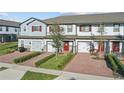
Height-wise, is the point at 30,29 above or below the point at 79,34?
above

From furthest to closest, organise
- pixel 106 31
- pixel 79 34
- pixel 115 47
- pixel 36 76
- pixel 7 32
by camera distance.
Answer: pixel 7 32 < pixel 79 34 < pixel 106 31 < pixel 115 47 < pixel 36 76

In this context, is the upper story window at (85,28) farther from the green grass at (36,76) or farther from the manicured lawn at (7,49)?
the green grass at (36,76)

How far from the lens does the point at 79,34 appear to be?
32438 millimetres

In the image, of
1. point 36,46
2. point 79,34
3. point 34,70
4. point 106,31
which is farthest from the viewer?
point 36,46

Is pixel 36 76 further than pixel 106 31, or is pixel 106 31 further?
pixel 106 31

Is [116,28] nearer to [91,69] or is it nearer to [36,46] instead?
[91,69]

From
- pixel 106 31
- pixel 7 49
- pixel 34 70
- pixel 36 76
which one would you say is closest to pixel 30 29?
pixel 7 49

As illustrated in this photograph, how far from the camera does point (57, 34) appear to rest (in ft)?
86.6

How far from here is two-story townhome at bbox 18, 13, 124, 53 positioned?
30469 mm

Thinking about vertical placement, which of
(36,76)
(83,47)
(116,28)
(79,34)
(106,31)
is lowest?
(36,76)

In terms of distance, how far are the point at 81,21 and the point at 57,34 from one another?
7960 millimetres

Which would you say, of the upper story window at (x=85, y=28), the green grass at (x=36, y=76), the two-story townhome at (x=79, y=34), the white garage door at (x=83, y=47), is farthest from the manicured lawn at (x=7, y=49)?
the green grass at (x=36, y=76)
